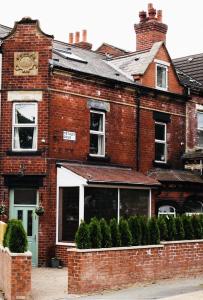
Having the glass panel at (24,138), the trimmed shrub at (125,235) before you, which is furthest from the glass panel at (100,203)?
the trimmed shrub at (125,235)

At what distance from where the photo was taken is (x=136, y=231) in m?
15.8

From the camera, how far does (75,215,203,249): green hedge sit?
1456 cm

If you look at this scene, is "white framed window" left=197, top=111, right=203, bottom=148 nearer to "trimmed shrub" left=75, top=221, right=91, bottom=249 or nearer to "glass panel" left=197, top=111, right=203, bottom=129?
"glass panel" left=197, top=111, right=203, bottom=129

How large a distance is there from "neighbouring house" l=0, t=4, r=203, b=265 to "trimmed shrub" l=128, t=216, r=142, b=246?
3829 mm

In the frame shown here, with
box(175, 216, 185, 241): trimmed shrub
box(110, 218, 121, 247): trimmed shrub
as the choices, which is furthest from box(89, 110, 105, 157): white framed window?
box(110, 218, 121, 247): trimmed shrub

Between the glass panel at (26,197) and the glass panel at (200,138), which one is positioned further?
the glass panel at (200,138)

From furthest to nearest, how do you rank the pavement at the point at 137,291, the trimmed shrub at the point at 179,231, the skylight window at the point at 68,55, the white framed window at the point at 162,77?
the white framed window at the point at 162,77 → the skylight window at the point at 68,55 → the trimmed shrub at the point at 179,231 → the pavement at the point at 137,291

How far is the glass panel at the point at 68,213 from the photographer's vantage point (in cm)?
2022

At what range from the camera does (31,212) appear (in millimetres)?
20500

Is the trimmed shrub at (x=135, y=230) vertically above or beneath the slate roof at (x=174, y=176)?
beneath

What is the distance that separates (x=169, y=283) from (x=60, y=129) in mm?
7523

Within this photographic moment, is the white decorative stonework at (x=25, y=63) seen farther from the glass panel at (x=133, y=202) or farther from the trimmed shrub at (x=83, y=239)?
the trimmed shrub at (x=83, y=239)

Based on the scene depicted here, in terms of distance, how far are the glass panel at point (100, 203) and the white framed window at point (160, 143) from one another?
4.20m

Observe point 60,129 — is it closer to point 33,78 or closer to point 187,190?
point 33,78
